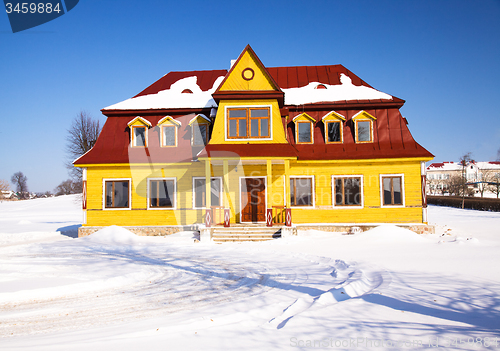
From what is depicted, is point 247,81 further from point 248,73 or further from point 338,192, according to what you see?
point 338,192

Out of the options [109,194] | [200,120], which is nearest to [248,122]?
[200,120]

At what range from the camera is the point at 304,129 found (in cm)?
1812

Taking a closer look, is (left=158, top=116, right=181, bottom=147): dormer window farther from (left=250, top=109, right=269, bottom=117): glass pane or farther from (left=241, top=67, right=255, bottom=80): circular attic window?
(left=241, top=67, right=255, bottom=80): circular attic window

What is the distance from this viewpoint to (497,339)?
4016mm

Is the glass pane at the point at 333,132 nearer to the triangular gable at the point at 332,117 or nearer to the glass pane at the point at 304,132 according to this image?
the triangular gable at the point at 332,117

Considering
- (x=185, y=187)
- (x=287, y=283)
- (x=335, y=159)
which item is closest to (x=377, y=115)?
(x=335, y=159)

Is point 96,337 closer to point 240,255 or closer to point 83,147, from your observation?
point 240,255

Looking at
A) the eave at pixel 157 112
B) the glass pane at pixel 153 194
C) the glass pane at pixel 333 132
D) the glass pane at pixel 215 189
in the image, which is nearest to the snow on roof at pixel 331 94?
the glass pane at pixel 333 132

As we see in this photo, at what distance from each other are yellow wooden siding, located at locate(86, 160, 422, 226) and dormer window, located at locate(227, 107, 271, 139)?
6.16 ft

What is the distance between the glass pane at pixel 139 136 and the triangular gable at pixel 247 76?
548 cm

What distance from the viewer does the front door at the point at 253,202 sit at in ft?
58.0

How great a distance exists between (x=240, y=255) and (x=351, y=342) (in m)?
7.57

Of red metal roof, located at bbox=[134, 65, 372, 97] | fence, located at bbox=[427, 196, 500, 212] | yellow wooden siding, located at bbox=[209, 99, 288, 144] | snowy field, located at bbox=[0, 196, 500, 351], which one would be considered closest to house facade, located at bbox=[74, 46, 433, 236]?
yellow wooden siding, located at bbox=[209, 99, 288, 144]

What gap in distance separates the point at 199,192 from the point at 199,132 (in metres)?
3.44
